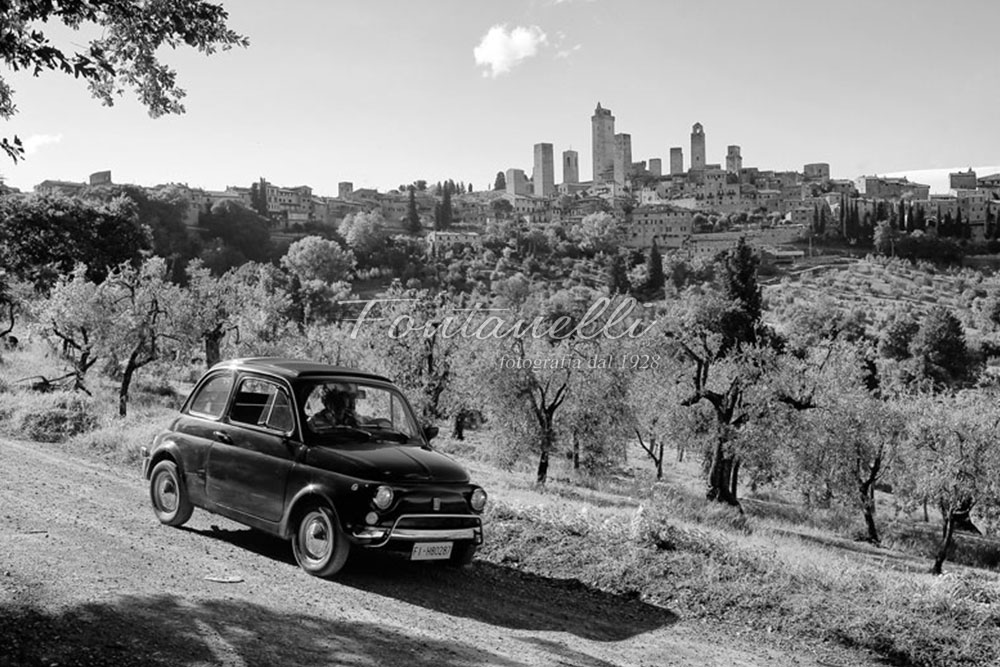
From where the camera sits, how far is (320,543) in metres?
7.97

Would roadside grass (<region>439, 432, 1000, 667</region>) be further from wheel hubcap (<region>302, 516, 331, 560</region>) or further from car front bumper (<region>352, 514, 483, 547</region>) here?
wheel hubcap (<region>302, 516, 331, 560</region>)

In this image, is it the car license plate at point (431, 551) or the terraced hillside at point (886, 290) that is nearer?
the car license plate at point (431, 551)

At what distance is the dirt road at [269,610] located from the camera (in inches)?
228

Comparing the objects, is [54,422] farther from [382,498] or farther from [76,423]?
[382,498]

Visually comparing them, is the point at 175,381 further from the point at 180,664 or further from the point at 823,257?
the point at 823,257

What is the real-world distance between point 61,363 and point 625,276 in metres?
127

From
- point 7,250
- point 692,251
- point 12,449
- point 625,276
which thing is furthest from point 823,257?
point 12,449

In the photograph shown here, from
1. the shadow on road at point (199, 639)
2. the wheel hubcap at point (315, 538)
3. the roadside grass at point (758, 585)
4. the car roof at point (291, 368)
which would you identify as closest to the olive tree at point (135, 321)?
the car roof at point (291, 368)

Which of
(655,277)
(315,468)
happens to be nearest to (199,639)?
(315,468)

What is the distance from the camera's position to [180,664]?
5398 mm

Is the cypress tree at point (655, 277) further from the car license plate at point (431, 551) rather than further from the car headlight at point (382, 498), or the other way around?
the car headlight at point (382, 498)

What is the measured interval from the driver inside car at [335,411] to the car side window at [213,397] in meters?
1.34

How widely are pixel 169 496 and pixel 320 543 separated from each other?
2.75m

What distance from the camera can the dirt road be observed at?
5793 millimetres
